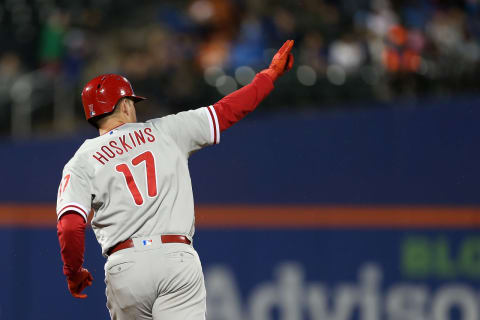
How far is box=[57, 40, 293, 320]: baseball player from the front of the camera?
446cm

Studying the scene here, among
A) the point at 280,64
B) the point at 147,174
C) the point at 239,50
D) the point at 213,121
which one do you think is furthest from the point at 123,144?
the point at 239,50

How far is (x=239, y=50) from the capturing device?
9.62 metres

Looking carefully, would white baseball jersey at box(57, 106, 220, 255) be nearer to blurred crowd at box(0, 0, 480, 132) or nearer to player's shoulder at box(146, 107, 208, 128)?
player's shoulder at box(146, 107, 208, 128)

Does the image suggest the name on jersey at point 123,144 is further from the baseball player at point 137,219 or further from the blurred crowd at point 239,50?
the blurred crowd at point 239,50

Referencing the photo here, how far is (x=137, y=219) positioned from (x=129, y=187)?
163 millimetres

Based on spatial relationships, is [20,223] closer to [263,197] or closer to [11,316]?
[11,316]

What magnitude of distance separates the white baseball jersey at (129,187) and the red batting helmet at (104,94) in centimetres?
18

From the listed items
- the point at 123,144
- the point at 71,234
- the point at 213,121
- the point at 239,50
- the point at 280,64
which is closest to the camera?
the point at 71,234

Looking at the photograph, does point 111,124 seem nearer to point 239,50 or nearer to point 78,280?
point 78,280

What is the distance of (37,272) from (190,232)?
5.77 meters

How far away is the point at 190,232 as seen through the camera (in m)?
4.65

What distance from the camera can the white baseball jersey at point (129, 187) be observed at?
4496 mm

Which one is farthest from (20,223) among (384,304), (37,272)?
(384,304)

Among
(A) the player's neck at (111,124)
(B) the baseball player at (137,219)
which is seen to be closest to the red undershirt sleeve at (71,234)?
(B) the baseball player at (137,219)
